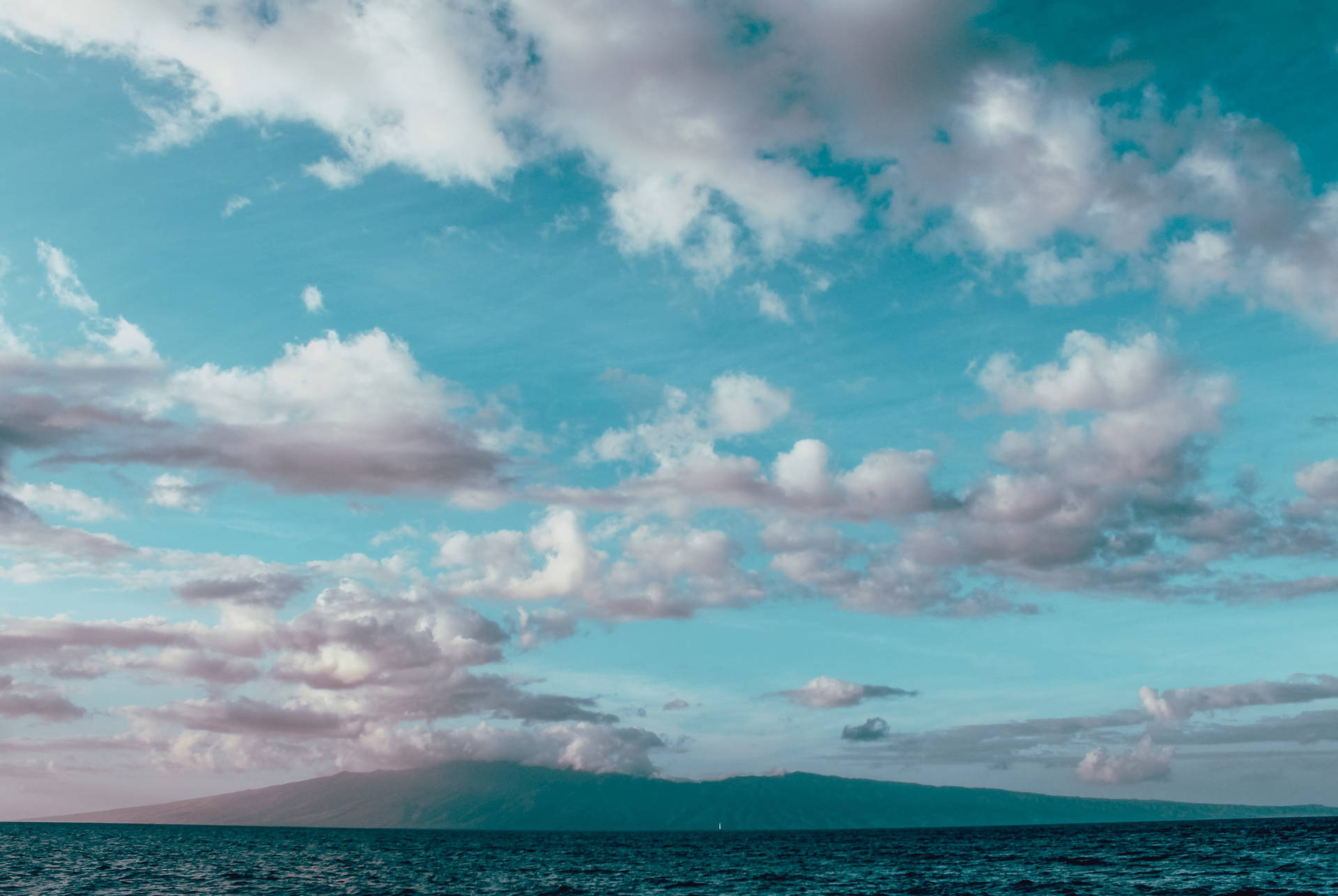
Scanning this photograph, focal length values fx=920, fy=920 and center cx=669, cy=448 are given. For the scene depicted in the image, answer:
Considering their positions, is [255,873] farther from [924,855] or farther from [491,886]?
[924,855]

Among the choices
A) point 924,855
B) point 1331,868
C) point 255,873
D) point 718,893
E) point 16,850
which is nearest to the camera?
point 718,893

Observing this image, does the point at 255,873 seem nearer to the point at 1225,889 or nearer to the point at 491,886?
the point at 491,886

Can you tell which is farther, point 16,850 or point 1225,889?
point 16,850

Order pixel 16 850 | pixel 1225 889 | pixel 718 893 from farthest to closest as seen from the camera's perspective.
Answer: pixel 16 850
pixel 718 893
pixel 1225 889

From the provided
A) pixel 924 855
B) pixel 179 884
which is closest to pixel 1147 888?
pixel 924 855

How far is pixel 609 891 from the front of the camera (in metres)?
103

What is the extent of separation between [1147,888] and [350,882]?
91856 millimetres

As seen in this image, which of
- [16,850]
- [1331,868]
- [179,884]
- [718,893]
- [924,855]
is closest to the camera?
[718,893]

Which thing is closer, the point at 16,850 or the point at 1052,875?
the point at 1052,875

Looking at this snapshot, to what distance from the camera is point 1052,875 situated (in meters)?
115

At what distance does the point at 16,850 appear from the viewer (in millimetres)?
190625

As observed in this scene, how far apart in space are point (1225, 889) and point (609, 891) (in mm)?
64433

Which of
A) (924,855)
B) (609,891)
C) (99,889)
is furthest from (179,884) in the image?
(924,855)

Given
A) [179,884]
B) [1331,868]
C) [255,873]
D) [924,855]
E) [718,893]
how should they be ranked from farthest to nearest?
[924,855] < [255,873] < [1331,868] < [179,884] < [718,893]
